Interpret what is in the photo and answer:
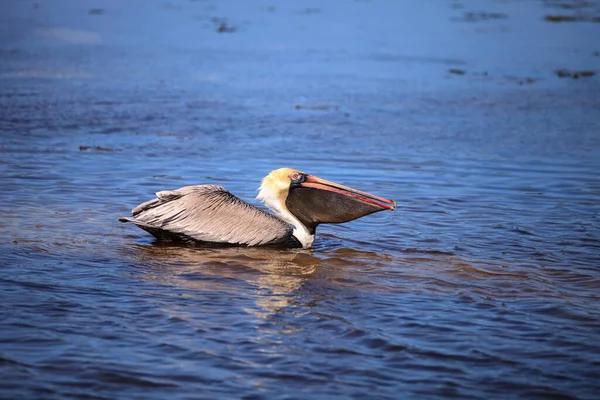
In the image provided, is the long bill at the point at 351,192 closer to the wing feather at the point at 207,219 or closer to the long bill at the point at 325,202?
the long bill at the point at 325,202

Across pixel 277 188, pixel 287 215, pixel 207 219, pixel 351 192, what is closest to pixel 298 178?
pixel 277 188

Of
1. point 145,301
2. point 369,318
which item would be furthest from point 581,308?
point 145,301

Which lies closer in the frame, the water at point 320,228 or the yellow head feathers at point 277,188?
the water at point 320,228

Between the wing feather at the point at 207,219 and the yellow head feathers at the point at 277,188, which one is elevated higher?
the yellow head feathers at the point at 277,188

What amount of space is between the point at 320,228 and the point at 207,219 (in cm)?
126

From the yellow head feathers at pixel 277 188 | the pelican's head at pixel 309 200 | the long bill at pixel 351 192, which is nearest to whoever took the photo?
the long bill at pixel 351 192

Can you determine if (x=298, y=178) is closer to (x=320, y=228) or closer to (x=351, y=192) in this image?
(x=351, y=192)

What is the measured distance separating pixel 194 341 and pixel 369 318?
963 millimetres

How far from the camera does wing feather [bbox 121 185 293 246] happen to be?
19.1 ft

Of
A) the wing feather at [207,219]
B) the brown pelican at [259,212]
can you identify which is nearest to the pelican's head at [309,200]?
the brown pelican at [259,212]

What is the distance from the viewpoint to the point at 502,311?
15.2ft

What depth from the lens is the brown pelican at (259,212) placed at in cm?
584

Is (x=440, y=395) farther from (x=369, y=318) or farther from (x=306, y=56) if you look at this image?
(x=306, y=56)

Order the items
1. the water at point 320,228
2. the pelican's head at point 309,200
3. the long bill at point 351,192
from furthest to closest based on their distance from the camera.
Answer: the pelican's head at point 309,200, the long bill at point 351,192, the water at point 320,228
